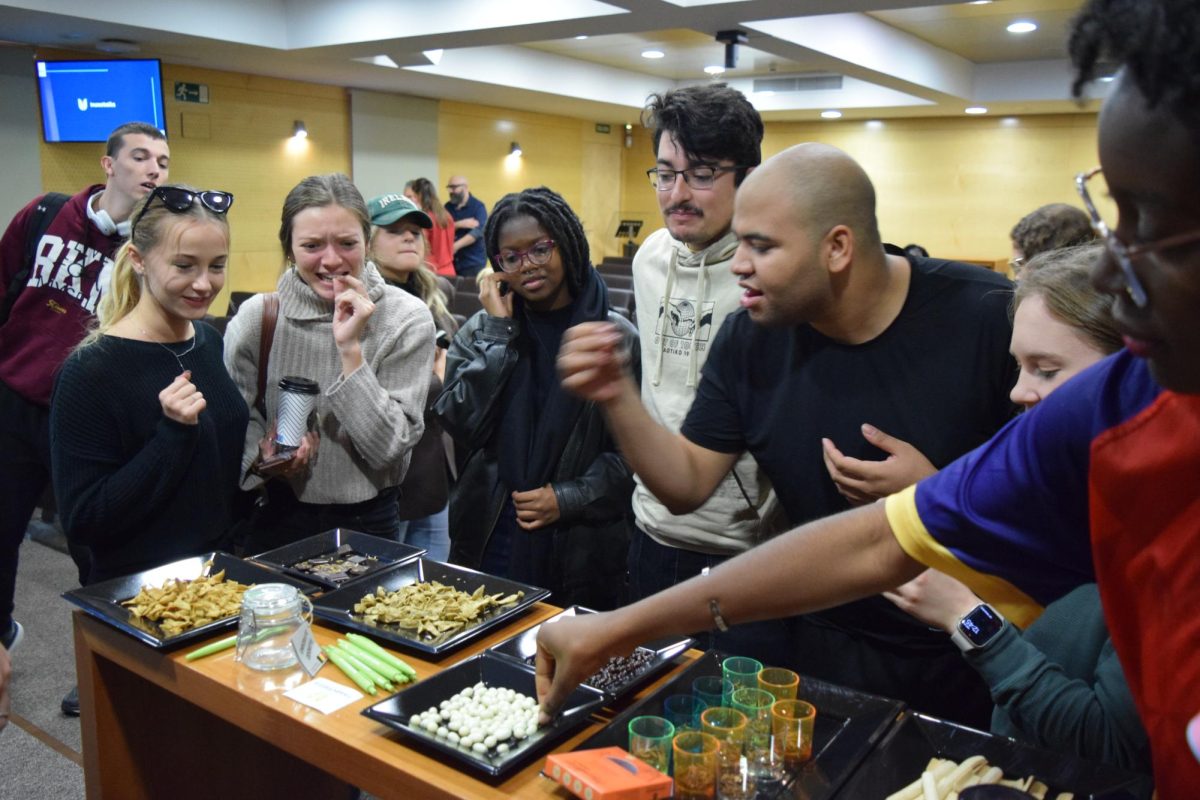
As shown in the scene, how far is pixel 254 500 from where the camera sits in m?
2.20

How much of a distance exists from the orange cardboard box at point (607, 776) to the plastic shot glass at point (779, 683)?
0.85 ft

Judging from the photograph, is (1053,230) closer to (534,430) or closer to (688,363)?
(688,363)

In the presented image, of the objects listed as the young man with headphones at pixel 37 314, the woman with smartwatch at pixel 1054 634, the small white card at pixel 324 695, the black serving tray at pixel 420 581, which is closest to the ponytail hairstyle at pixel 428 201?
the young man with headphones at pixel 37 314

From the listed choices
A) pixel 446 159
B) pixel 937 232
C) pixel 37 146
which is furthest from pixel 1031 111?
pixel 37 146

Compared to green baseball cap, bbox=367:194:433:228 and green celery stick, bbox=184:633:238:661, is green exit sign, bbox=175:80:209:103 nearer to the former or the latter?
green baseball cap, bbox=367:194:433:228

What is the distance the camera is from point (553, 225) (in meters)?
2.15

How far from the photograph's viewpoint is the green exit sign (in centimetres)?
756

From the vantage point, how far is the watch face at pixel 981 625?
128cm

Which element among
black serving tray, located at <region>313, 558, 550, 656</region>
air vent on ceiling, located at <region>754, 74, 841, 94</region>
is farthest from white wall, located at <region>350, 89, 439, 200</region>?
black serving tray, located at <region>313, 558, 550, 656</region>

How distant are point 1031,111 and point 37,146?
32.2 feet

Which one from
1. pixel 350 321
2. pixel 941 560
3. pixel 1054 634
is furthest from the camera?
pixel 350 321

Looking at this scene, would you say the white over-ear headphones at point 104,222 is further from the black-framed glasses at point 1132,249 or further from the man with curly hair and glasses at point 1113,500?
the black-framed glasses at point 1132,249

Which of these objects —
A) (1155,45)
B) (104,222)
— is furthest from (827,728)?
(104,222)

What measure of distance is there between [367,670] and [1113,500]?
3.66ft
